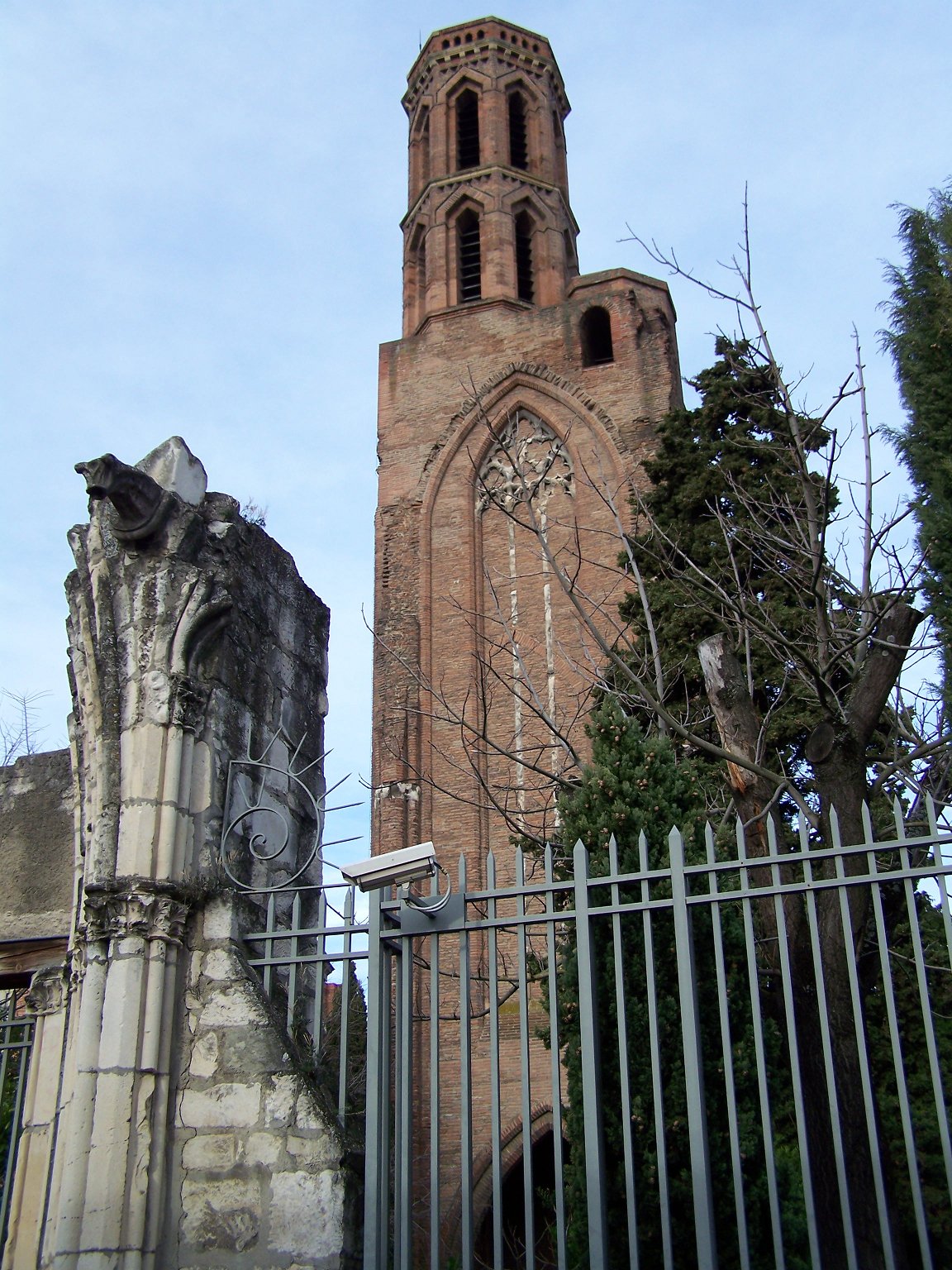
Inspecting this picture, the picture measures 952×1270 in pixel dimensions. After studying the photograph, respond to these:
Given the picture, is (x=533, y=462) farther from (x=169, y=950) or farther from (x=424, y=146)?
(x=169, y=950)

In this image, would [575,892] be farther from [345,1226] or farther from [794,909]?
[794,909]

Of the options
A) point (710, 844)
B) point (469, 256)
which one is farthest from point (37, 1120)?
point (469, 256)

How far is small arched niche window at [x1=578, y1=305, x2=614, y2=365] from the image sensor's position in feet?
83.0

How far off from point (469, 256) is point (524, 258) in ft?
3.74

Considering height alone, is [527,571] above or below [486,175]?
below

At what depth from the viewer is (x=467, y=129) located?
29.7 metres

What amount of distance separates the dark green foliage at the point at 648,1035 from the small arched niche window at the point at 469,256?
66.6 ft

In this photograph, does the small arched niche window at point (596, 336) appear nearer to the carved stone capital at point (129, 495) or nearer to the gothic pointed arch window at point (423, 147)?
the gothic pointed arch window at point (423, 147)

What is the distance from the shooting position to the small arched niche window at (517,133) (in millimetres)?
29297

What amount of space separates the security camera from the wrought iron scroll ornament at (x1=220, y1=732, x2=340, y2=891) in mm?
518

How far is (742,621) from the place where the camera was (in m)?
6.64

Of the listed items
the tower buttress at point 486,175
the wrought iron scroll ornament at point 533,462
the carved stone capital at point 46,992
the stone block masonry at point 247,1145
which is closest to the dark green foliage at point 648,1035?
the stone block masonry at point 247,1145

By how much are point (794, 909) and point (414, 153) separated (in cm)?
2729

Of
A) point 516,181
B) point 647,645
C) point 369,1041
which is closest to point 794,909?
point 369,1041
